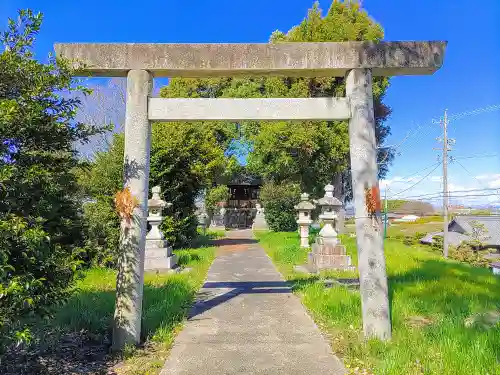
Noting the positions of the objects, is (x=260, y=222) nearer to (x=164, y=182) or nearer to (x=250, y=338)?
(x=164, y=182)

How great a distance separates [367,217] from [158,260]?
5678 mm

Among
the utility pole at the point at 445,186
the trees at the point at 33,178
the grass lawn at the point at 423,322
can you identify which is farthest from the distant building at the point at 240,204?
the trees at the point at 33,178

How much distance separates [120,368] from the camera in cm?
325

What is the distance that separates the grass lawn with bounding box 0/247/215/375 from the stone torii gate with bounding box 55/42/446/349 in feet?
1.20

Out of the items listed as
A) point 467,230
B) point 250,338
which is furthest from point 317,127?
point 467,230

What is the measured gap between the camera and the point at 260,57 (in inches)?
153

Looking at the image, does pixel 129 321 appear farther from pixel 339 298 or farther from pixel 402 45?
pixel 402 45

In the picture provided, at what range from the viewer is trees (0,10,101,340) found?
2.27 metres

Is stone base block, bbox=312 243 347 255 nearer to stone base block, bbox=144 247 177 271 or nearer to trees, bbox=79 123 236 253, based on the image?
stone base block, bbox=144 247 177 271

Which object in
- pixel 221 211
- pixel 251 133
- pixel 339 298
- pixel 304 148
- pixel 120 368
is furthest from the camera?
pixel 221 211

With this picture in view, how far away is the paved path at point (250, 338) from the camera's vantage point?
322cm

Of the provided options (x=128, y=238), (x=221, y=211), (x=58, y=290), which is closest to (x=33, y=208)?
(x=58, y=290)

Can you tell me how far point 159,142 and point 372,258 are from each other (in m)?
8.45

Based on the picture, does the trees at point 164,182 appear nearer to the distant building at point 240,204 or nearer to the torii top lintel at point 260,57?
the torii top lintel at point 260,57
